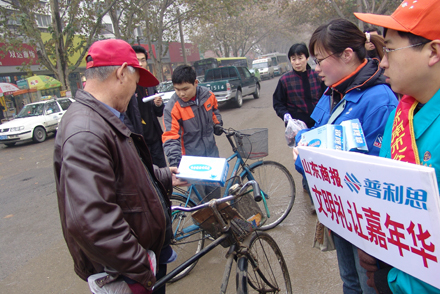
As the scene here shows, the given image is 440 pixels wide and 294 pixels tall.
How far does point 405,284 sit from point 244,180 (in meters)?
2.46

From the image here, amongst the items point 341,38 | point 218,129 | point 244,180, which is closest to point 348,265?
point 341,38

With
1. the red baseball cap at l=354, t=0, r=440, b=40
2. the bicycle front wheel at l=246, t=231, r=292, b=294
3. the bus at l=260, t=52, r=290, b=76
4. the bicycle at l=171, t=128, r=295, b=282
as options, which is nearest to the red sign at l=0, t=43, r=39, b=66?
the bicycle at l=171, t=128, r=295, b=282

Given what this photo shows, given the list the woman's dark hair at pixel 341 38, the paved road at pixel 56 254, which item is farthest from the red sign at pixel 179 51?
the woman's dark hair at pixel 341 38

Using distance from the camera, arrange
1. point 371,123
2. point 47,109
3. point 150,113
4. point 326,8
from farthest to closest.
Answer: point 326,8 → point 47,109 → point 150,113 → point 371,123

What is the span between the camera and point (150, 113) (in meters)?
3.57

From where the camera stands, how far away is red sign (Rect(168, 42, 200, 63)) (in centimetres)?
3403

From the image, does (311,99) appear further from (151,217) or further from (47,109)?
(47,109)

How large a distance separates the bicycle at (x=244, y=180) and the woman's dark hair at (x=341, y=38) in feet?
4.79

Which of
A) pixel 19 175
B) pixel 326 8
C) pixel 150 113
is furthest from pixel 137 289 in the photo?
pixel 326 8

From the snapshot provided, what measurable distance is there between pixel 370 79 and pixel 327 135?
453 millimetres

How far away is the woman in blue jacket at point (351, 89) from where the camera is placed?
1604mm

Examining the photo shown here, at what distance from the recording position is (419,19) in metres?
1.03

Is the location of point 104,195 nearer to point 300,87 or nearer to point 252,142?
point 252,142

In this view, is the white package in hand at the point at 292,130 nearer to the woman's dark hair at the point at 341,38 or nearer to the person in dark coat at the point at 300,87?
the woman's dark hair at the point at 341,38
